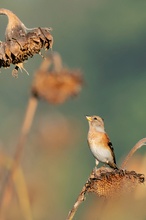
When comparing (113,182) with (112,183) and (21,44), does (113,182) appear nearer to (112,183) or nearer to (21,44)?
(112,183)

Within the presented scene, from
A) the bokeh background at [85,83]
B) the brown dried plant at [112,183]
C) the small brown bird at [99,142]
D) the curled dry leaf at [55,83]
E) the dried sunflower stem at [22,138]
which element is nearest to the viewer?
the dried sunflower stem at [22,138]

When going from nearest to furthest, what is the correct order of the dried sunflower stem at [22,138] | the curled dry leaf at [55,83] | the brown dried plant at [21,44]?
the dried sunflower stem at [22,138] < the curled dry leaf at [55,83] < the brown dried plant at [21,44]

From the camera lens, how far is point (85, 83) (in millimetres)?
2641

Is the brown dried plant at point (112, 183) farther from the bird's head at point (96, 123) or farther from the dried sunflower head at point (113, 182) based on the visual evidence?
the bird's head at point (96, 123)

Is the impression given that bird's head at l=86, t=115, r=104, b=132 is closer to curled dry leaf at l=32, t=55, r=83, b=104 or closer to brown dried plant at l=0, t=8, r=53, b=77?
brown dried plant at l=0, t=8, r=53, b=77

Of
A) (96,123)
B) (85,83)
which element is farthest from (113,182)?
(96,123)

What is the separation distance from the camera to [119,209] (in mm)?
2998

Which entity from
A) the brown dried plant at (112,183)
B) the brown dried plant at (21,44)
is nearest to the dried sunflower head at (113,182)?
the brown dried plant at (112,183)

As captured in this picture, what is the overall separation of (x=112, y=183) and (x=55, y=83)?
0.33 metres

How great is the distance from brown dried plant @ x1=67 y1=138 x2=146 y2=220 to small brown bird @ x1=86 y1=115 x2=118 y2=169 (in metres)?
1.40

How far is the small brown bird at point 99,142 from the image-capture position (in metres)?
4.31

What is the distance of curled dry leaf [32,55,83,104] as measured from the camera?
2447 mm

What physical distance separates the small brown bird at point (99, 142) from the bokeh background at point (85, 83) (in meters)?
0.25

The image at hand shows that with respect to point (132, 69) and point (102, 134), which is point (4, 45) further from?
point (132, 69)
